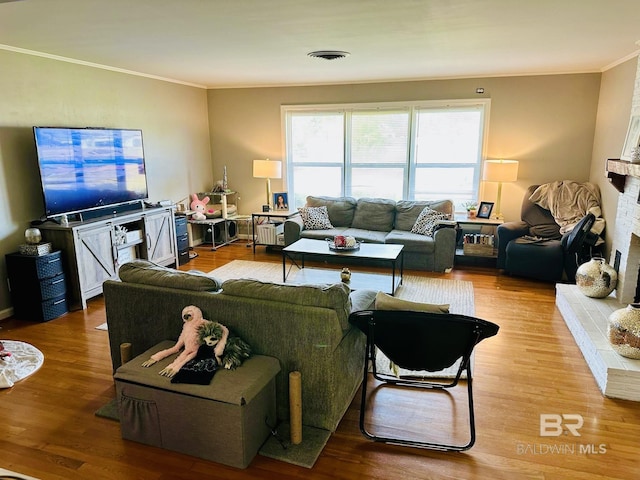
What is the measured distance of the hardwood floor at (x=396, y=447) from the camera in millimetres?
2170

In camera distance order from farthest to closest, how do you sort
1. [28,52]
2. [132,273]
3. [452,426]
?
[28,52] → [132,273] → [452,426]

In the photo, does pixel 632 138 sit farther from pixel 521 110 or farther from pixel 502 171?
pixel 521 110

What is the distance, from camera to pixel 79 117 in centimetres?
478

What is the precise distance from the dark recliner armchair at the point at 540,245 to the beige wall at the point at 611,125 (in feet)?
0.83

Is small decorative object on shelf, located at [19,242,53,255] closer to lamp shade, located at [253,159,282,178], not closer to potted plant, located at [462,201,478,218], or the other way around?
lamp shade, located at [253,159,282,178]

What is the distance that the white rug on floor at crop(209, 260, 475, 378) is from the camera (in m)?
4.45

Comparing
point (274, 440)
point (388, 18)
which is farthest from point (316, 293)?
point (388, 18)

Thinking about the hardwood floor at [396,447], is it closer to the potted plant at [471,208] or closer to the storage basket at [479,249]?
the storage basket at [479,249]

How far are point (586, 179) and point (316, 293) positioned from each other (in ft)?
16.1

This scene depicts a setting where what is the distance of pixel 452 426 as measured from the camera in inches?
98.7

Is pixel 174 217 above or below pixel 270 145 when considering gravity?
below

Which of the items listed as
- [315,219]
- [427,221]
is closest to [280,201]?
[315,219]

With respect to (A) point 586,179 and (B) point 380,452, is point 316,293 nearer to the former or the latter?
(B) point 380,452

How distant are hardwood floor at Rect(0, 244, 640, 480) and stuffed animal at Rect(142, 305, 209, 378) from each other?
45 centimetres
